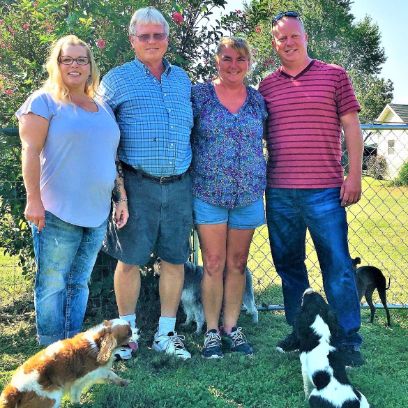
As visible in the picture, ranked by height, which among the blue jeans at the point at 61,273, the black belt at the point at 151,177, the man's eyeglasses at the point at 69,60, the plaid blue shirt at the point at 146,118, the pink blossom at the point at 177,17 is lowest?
the blue jeans at the point at 61,273

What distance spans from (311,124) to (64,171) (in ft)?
5.34

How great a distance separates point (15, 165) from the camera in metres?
3.96

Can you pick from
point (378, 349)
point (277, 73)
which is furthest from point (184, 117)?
point (378, 349)

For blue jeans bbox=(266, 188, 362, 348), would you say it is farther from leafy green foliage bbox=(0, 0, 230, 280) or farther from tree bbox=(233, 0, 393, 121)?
tree bbox=(233, 0, 393, 121)

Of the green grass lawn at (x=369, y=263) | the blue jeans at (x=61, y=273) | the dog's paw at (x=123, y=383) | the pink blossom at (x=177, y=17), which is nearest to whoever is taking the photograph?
the blue jeans at (x=61, y=273)

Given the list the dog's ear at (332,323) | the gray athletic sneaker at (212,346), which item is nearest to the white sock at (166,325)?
the gray athletic sneaker at (212,346)

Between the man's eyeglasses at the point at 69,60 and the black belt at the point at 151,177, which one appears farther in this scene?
the black belt at the point at 151,177

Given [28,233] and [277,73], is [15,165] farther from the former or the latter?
[277,73]

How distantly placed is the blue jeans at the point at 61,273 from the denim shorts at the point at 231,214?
693mm

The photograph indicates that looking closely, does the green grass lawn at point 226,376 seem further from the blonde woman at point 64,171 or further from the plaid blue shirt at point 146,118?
the plaid blue shirt at point 146,118

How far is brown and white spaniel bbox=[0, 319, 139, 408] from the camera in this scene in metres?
2.55

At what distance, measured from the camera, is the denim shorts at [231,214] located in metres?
3.44

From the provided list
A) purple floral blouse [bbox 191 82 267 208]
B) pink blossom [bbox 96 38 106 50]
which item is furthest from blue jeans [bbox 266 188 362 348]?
pink blossom [bbox 96 38 106 50]

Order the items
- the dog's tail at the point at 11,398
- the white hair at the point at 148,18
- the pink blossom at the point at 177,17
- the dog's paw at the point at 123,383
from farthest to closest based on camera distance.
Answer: the pink blossom at the point at 177,17 < the white hair at the point at 148,18 < the dog's paw at the point at 123,383 < the dog's tail at the point at 11,398
